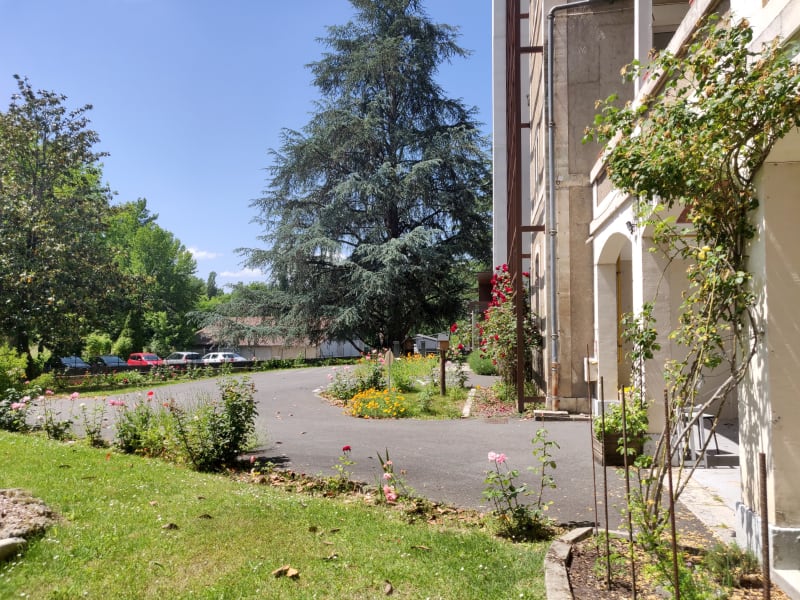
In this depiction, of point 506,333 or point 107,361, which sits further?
point 107,361

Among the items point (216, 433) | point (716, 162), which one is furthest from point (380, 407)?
point (716, 162)

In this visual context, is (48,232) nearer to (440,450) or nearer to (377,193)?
(377,193)

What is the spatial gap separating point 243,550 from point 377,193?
24805 mm

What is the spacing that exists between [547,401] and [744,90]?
845 cm

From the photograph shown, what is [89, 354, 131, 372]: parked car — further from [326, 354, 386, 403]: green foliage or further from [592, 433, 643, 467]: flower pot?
[592, 433, 643, 467]: flower pot

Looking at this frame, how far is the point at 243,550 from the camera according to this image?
4277mm

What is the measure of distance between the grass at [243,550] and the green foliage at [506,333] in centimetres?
791

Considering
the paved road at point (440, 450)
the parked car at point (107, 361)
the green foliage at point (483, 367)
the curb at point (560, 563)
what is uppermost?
the green foliage at point (483, 367)

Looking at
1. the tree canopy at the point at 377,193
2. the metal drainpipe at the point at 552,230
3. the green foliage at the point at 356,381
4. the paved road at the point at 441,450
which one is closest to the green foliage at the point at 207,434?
the paved road at the point at 441,450

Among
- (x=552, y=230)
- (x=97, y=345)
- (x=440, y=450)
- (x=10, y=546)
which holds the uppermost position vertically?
(x=552, y=230)

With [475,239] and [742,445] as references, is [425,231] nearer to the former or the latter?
[475,239]

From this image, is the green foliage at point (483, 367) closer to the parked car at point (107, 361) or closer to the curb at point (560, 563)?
the curb at point (560, 563)

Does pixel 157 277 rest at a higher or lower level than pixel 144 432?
higher

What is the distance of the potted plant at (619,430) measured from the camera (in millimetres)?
6945
